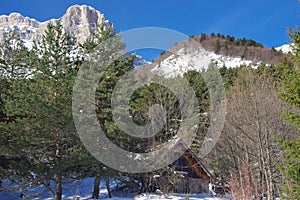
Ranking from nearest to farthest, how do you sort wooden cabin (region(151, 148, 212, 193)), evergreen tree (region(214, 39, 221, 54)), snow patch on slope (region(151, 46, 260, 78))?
wooden cabin (region(151, 148, 212, 193)) → snow patch on slope (region(151, 46, 260, 78)) → evergreen tree (region(214, 39, 221, 54))

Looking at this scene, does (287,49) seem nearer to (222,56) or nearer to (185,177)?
(222,56)

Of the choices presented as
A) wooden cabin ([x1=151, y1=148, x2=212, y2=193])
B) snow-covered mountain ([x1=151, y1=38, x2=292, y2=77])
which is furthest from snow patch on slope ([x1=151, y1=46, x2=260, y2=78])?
wooden cabin ([x1=151, y1=148, x2=212, y2=193])

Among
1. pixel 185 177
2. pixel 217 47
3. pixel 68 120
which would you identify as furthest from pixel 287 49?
pixel 68 120

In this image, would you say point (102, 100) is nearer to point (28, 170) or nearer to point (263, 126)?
point (28, 170)

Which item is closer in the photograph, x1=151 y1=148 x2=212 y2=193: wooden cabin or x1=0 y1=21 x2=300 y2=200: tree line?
x1=0 y1=21 x2=300 y2=200: tree line

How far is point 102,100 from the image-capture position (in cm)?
1480

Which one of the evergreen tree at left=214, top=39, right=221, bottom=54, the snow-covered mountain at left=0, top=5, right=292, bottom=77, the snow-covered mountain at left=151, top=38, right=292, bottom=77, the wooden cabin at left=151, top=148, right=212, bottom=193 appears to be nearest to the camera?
the wooden cabin at left=151, top=148, right=212, bottom=193

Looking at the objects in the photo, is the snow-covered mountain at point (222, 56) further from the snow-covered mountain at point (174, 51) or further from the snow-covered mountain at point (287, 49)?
the snow-covered mountain at point (287, 49)

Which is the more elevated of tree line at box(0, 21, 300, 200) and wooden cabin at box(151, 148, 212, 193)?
tree line at box(0, 21, 300, 200)

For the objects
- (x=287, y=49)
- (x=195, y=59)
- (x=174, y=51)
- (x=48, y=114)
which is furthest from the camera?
(x=287, y=49)

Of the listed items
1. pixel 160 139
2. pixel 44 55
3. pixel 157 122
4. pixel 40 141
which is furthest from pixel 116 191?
pixel 44 55

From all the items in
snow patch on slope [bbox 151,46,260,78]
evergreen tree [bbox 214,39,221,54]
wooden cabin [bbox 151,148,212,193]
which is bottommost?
wooden cabin [bbox 151,148,212,193]

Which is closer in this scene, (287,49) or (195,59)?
(195,59)

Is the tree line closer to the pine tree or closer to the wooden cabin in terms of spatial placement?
the pine tree
